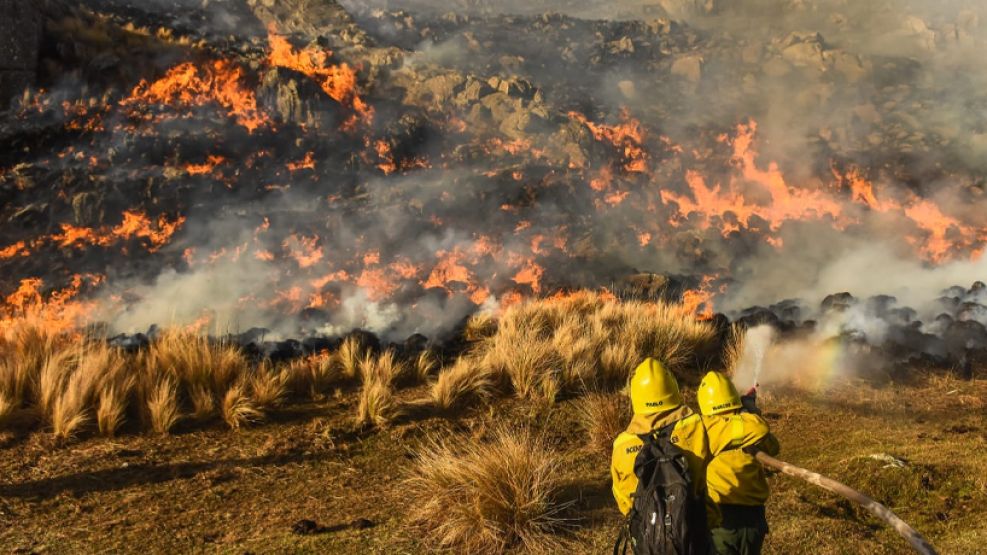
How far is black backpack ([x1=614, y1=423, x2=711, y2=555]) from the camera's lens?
275 cm

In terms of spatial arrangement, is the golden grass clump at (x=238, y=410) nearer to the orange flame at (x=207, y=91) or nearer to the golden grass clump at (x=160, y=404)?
the golden grass clump at (x=160, y=404)

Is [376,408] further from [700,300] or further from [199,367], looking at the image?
[700,300]

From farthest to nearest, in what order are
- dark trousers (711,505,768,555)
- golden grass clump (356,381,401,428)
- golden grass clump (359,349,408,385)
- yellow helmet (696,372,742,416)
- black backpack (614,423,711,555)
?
golden grass clump (359,349,408,385) → golden grass clump (356,381,401,428) → dark trousers (711,505,768,555) → yellow helmet (696,372,742,416) → black backpack (614,423,711,555)

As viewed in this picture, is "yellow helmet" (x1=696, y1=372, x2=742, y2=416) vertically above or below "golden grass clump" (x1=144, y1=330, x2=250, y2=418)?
above

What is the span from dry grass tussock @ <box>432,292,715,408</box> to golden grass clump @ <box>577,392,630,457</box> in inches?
22.8

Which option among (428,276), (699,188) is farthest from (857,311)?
(428,276)

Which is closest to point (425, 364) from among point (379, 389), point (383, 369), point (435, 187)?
point (383, 369)

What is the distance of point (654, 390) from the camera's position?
3.23 meters

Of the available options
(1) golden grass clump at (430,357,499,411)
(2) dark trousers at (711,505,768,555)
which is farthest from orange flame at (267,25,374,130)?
(2) dark trousers at (711,505,768,555)

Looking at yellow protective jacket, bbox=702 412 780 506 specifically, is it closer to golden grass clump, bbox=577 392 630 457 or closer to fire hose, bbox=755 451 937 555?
fire hose, bbox=755 451 937 555

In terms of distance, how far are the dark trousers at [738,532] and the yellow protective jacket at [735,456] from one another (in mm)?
86

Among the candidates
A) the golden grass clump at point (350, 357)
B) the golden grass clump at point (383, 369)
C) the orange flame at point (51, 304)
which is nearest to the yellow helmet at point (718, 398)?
the golden grass clump at point (383, 369)

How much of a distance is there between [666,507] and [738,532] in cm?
91

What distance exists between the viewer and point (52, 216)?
12.5 metres
